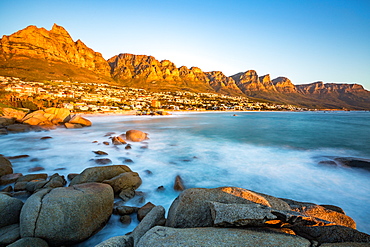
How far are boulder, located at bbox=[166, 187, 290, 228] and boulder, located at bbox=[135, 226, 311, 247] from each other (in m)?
0.67

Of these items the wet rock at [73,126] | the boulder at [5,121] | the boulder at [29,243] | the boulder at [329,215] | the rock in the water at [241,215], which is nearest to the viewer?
the rock in the water at [241,215]

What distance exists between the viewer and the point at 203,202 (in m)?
3.86

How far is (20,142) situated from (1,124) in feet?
28.8

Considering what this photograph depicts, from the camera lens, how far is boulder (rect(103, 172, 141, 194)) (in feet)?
21.5

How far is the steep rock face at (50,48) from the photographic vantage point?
128125 millimetres

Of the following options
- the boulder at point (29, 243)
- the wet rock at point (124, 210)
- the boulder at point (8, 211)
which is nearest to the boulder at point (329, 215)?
the wet rock at point (124, 210)

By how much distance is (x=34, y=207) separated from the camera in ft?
13.6

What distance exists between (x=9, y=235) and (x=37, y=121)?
24938 millimetres

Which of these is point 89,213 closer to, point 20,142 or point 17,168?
point 17,168

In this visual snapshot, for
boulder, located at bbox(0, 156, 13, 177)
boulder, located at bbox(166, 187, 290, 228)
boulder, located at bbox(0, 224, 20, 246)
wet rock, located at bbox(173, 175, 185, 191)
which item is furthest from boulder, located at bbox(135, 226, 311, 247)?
boulder, located at bbox(0, 156, 13, 177)

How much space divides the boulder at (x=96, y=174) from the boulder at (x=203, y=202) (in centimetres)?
407

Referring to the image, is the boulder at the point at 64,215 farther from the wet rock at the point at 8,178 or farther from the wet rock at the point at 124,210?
the wet rock at the point at 8,178

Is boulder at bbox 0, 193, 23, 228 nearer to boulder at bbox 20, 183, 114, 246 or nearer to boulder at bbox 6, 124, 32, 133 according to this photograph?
boulder at bbox 20, 183, 114, 246

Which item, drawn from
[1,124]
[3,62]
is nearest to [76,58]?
[3,62]
